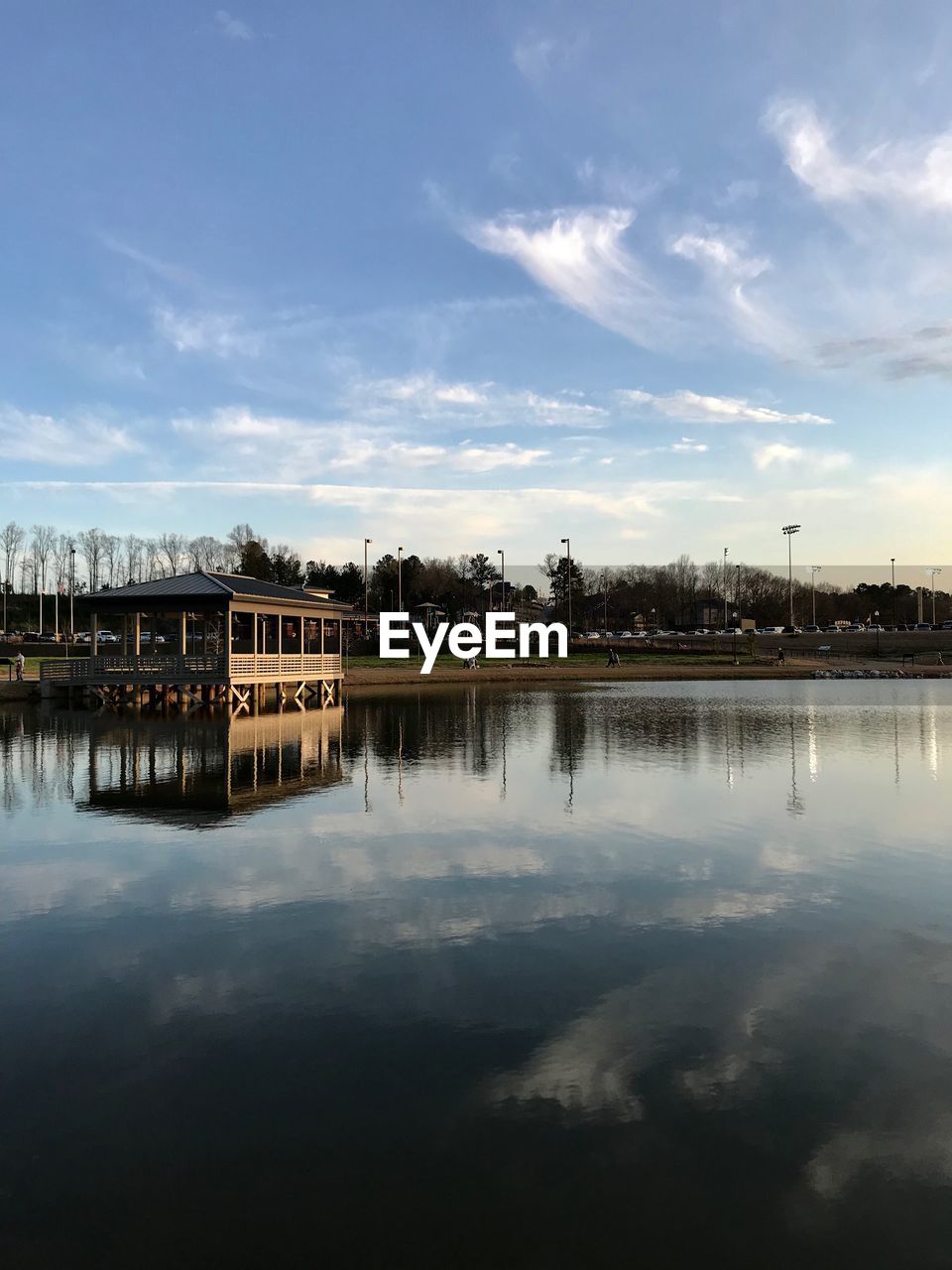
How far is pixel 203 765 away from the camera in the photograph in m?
21.4

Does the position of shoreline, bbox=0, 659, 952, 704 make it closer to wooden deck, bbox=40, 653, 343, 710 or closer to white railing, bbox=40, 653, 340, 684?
wooden deck, bbox=40, 653, 343, 710

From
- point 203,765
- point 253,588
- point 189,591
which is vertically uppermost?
point 253,588

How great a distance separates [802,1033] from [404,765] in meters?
15.2

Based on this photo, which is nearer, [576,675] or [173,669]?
[173,669]

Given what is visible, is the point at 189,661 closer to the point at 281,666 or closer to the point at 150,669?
the point at 150,669

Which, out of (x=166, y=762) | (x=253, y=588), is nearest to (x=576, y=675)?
(x=253, y=588)

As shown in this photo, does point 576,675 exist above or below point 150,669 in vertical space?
below

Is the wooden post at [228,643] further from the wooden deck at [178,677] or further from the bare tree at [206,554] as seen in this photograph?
the bare tree at [206,554]

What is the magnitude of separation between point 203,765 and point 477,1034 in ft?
53.1

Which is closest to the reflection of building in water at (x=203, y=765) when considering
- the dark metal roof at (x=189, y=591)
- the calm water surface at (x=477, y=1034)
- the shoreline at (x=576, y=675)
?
the calm water surface at (x=477, y=1034)

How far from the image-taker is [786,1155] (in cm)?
517

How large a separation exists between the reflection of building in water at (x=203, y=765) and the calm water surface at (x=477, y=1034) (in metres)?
0.78

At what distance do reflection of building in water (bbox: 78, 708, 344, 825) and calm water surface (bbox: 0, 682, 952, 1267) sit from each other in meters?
0.78

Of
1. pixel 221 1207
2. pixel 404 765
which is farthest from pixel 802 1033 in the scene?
pixel 404 765
